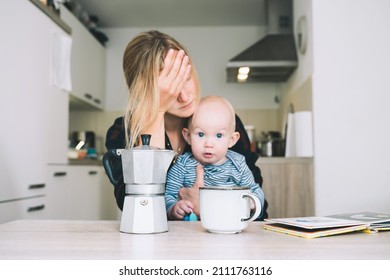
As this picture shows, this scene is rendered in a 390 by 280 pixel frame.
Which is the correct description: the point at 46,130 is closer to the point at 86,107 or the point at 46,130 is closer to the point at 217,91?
the point at 86,107

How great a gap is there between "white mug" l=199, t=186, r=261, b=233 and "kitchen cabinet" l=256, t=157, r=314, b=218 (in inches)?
59.1

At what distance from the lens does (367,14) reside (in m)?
2.06

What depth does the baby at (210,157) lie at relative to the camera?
46.3 inches

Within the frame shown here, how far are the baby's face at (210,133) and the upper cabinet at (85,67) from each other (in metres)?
2.05

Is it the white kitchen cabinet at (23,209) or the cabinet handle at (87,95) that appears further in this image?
the cabinet handle at (87,95)

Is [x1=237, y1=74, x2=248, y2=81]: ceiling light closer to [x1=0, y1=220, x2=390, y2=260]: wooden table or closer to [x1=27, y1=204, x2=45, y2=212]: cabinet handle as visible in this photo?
[x1=27, y1=204, x2=45, y2=212]: cabinet handle

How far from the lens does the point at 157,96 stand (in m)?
1.14

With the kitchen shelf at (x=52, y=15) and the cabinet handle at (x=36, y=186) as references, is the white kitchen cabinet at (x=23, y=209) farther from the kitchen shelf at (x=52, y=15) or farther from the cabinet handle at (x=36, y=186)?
the kitchen shelf at (x=52, y=15)

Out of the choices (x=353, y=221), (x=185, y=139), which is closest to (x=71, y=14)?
(x=185, y=139)

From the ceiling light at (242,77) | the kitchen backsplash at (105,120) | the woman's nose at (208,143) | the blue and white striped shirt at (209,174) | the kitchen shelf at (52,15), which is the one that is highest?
the kitchen shelf at (52,15)

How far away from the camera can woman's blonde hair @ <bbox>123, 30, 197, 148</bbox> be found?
3.67 ft

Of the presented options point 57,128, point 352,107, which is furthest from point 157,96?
point 57,128

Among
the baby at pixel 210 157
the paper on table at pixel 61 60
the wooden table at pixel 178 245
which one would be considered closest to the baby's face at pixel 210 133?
the baby at pixel 210 157

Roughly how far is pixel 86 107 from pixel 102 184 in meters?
0.79
